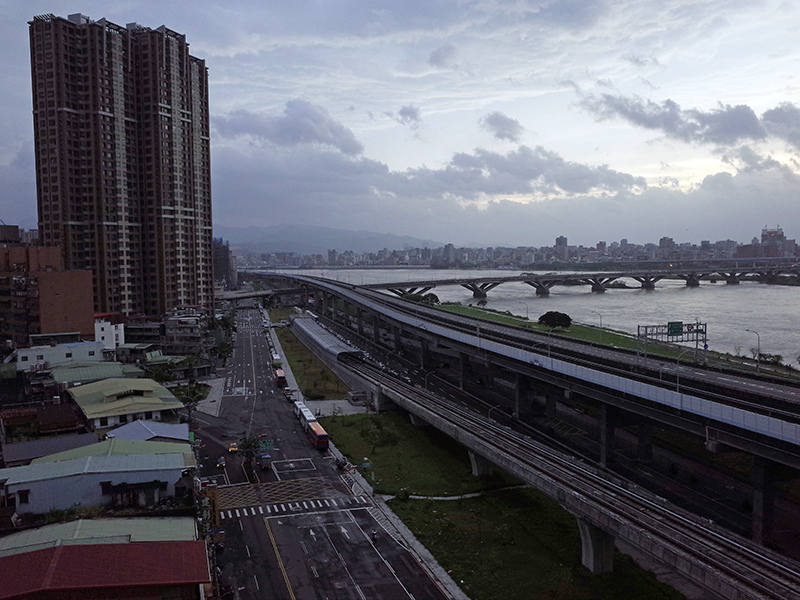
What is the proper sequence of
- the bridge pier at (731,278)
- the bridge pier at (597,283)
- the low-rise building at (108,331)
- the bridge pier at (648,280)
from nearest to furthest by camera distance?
1. the low-rise building at (108,331)
2. the bridge pier at (648,280)
3. the bridge pier at (597,283)
4. the bridge pier at (731,278)

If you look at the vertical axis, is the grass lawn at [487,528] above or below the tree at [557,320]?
below

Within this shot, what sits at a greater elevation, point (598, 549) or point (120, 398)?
point (120, 398)

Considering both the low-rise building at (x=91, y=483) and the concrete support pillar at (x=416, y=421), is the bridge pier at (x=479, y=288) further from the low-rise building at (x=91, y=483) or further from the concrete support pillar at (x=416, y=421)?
the low-rise building at (x=91, y=483)

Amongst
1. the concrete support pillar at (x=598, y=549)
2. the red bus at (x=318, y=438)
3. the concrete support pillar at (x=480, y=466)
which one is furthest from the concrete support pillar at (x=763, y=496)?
the red bus at (x=318, y=438)

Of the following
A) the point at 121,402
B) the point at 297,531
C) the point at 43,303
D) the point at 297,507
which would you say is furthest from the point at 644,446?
the point at 43,303

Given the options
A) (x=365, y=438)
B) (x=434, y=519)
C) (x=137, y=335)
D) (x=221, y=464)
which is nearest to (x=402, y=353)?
(x=137, y=335)

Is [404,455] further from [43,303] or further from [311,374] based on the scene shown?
[43,303]

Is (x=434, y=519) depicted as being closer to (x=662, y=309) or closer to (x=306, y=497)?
(x=306, y=497)
